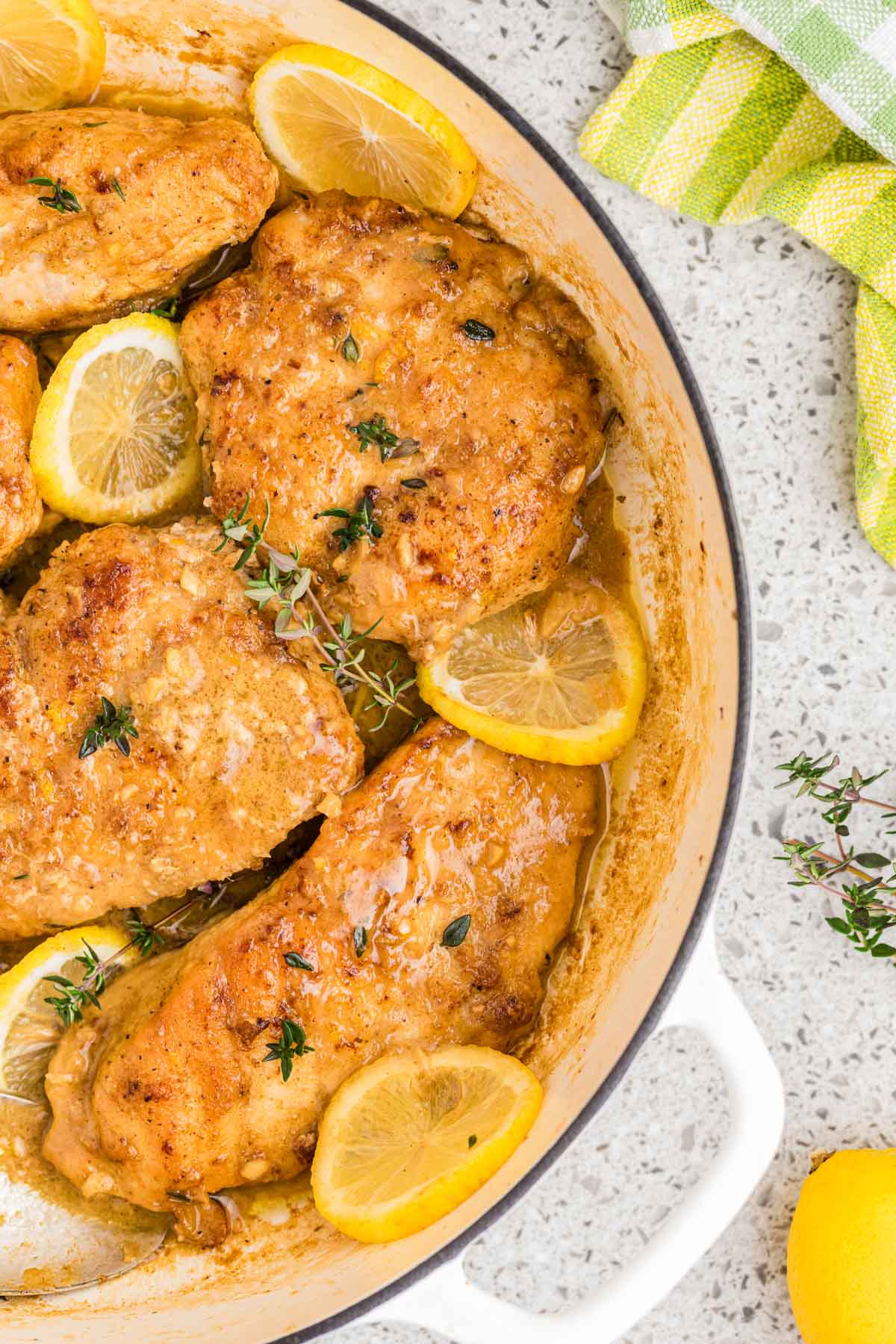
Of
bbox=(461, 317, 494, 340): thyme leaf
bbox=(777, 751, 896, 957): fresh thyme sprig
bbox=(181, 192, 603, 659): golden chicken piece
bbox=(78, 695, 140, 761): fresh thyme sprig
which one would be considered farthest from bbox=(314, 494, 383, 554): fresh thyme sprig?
bbox=(777, 751, 896, 957): fresh thyme sprig

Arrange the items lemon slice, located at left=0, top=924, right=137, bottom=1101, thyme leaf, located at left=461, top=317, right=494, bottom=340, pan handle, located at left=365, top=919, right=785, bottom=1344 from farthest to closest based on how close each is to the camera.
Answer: lemon slice, located at left=0, top=924, right=137, bottom=1101
thyme leaf, located at left=461, top=317, right=494, bottom=340
pan handle, located at left=365, top=919, right=785, bottom=1344

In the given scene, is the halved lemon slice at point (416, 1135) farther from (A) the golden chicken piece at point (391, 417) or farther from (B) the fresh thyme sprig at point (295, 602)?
(A) the golden chicken piece at point (391, 417)

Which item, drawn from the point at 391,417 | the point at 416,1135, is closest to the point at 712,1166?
the point at 416,1135

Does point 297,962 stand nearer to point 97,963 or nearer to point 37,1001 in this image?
point 97,963

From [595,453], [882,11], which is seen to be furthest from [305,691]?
[882,11]

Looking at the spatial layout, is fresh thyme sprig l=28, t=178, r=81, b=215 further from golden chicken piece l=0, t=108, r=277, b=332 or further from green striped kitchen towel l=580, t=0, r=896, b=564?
green striped kitchen towel l=580, t=0, r=896, b=564

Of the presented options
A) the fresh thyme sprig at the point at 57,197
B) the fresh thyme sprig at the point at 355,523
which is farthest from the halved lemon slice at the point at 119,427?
the fresh thyme sprig at the point at 355,523

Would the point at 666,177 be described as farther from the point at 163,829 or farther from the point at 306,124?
the point at 163,829
